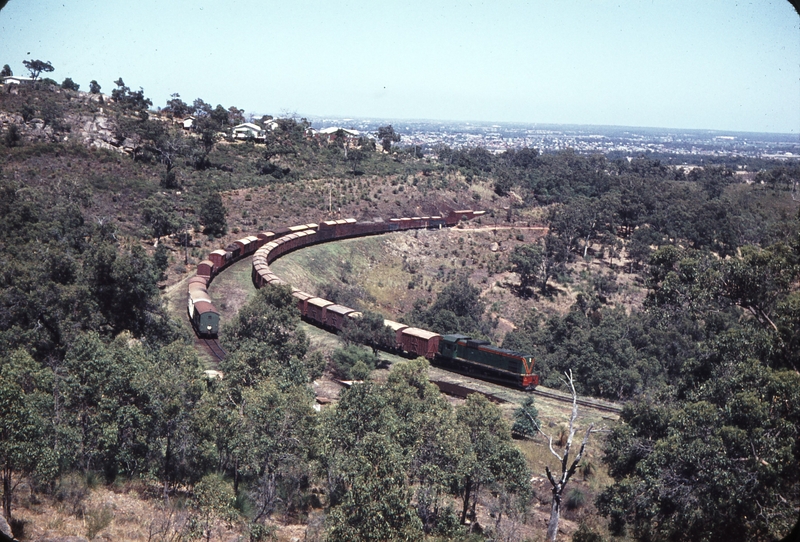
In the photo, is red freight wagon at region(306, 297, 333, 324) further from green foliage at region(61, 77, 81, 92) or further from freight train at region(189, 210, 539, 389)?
green foliage at region(61, 77, 81, 92)

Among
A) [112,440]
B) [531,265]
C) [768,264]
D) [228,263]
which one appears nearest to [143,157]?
[228,263]

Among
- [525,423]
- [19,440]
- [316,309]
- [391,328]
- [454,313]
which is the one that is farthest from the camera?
[454,313]

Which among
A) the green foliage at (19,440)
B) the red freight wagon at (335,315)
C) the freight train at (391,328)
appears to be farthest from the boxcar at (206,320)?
the green foliage at (19,440)

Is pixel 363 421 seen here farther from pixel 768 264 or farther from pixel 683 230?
pixel 683 230

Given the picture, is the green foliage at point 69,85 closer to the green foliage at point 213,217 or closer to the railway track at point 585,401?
→ the green foliage at point 213,217

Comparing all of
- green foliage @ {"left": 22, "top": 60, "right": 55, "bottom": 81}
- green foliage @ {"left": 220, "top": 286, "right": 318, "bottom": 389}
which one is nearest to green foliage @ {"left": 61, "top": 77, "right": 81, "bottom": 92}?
green foliage @ {"left": 22, "top": 60, "right": 55, "bottom": 81}

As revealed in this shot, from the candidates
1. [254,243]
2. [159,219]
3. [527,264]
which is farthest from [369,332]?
[527,264]

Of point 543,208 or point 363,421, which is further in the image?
point 543,208

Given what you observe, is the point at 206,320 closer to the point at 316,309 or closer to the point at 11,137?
the point at 316,309
